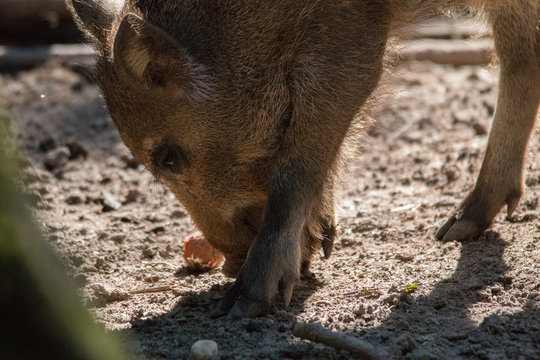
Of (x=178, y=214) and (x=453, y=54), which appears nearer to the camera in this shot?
(x=178, y=214)

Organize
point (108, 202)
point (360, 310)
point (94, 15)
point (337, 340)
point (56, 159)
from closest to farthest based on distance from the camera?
point (337, 340), point (360, 310), point (94, 15), point (108, 202), point (56, 159)

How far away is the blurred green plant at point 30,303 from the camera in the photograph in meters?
1.94

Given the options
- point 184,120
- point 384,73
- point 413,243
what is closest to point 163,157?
point 184,120

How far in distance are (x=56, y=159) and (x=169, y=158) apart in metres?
2.34

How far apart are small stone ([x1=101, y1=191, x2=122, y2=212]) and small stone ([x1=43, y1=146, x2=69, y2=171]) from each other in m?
0.69

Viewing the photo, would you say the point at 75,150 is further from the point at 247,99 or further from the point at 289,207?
the point at 289,207

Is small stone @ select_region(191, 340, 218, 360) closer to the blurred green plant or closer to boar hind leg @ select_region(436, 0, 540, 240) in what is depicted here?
the blurred green plant

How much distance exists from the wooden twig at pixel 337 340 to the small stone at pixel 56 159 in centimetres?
326

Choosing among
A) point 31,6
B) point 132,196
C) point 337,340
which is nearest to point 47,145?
point 132,196

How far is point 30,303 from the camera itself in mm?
1955

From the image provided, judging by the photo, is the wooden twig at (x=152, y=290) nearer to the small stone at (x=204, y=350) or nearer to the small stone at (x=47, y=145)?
the small stone at (x=204, y=350)

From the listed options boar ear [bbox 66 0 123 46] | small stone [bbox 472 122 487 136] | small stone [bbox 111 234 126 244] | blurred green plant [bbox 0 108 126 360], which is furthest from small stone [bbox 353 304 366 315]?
small stone [bbox 472 122 487 136]

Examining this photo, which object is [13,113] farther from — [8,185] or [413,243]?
[8,185]

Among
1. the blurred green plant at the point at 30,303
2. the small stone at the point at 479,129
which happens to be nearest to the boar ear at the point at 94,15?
the blurred green plant at the point at 30,303
